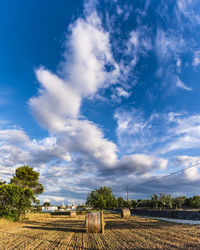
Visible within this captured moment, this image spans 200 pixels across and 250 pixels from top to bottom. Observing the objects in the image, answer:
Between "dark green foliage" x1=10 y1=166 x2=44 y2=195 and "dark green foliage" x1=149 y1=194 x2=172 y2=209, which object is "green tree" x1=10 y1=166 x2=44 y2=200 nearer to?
"dark green foliage" x1=10 y1=166 x2=44 y2=195

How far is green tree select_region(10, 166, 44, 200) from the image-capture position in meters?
40.8

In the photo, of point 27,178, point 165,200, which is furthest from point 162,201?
point 27,178

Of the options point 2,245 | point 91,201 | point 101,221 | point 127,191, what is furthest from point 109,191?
point 2,245

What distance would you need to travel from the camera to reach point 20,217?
92.4 feet

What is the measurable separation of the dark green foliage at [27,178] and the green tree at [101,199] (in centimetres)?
1558

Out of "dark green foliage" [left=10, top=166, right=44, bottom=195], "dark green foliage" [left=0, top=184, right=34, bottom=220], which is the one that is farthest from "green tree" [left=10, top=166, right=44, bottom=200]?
"dark green foliage" [left=0, top=184, right=34, bottom=220]

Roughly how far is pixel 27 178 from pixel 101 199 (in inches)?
817

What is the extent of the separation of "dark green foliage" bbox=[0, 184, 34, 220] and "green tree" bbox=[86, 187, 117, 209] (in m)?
26.0

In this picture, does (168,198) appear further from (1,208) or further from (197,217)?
(1,208)

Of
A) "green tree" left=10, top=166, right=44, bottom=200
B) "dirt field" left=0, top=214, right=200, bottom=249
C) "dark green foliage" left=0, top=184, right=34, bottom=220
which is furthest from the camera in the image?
"green tree" left=10, top=166, right=44, bottom=200

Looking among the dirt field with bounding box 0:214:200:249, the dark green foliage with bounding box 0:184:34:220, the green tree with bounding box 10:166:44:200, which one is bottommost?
the dirt field with bounding box 0:214:200:249

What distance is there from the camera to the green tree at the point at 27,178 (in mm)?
40769

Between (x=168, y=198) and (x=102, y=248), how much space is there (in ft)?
188

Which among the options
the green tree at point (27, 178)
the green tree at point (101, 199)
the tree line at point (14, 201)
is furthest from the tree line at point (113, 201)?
the tree line at point (14, 201)
